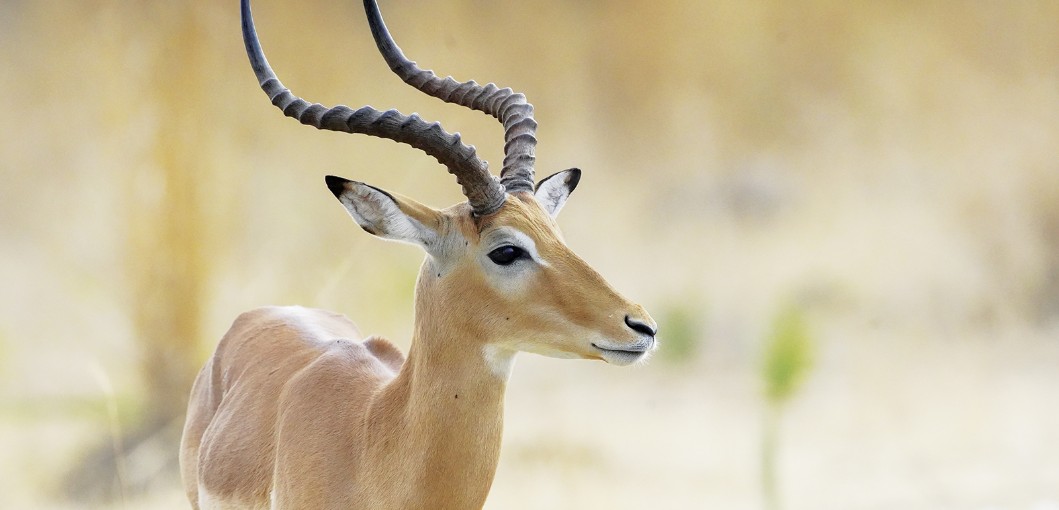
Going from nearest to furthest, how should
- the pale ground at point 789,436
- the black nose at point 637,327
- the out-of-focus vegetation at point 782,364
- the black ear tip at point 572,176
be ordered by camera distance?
the black nose at point 637,327
the black ear tip at point 572,176
the pale ground at point 789,436
the out-of-focus vegetation at point 782,364

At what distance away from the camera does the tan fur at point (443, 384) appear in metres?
2.98

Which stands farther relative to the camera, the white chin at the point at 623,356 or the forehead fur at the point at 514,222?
the forehead fur at the point at 514,222

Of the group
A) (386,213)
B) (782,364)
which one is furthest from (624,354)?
(782,364)

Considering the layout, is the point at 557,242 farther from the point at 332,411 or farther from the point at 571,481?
the point at 571,481

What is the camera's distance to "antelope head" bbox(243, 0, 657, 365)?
294cm

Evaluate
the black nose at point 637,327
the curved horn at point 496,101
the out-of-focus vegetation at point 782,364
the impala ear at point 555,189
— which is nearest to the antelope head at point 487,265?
the black nose at point 637,327

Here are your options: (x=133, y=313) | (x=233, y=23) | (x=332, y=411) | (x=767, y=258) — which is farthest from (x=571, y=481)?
(x=332, y=411)

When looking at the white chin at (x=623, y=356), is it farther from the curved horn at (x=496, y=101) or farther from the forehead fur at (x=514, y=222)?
the curved horn at (x=496, y=101)

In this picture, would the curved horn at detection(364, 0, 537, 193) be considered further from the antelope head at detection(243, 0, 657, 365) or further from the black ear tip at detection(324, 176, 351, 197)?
the black ear tip at detection(324, 176, 351, 197)

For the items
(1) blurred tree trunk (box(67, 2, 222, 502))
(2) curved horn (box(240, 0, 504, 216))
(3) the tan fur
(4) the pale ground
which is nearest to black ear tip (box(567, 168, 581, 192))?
(3) the tan fur

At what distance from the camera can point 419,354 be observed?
3.15 meters

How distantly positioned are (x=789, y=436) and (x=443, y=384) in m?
4.80

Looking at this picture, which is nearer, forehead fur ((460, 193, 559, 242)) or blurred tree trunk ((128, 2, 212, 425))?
forehead fur ((460, 193, 559, 242))

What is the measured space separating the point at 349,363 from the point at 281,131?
14.2 feet
